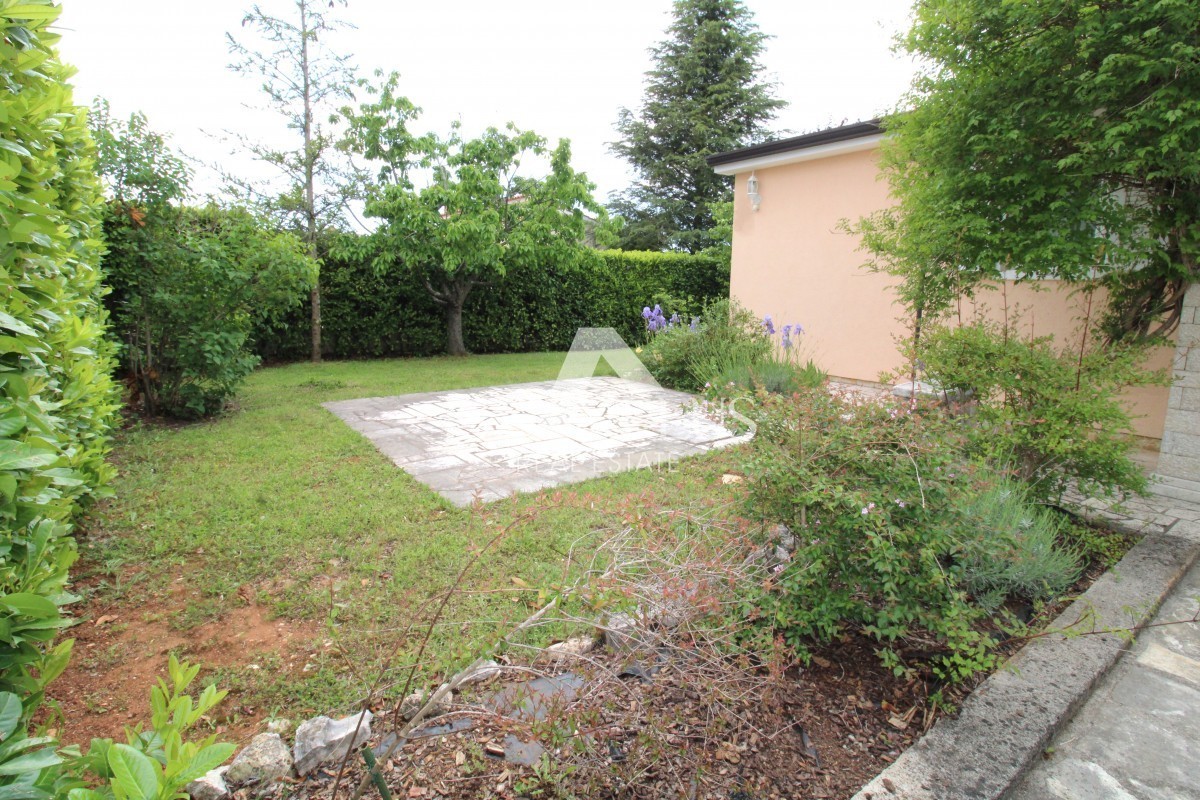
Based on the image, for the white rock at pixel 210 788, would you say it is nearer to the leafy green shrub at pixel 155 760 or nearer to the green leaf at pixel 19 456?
the leafy green shrub at pixel 155 760

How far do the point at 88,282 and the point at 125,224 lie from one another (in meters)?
2.41

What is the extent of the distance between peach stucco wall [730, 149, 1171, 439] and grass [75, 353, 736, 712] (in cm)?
461

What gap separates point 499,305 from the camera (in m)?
11.3

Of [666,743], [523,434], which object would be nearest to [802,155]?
[523,434]

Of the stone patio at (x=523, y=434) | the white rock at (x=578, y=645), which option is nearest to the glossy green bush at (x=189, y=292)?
the stone patio at (x=523, y=434)

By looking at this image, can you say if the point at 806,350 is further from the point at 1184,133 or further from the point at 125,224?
the point at 125,224

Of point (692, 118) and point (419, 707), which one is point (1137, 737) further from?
point (692, 118)

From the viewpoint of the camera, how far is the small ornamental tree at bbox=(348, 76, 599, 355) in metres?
9.06

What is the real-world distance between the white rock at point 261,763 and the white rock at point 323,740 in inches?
1.4

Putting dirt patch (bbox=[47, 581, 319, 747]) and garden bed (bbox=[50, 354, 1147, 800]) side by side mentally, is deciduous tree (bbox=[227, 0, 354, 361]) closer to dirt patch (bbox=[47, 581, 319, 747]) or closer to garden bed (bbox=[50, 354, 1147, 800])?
garden bed (bbox=[50, 354, 1147, 800])

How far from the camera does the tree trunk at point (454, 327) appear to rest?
1053 cm

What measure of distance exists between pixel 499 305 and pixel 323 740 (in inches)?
400

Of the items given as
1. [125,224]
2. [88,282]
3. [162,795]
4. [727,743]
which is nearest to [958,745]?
[727,743]

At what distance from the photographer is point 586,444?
5.07 m
